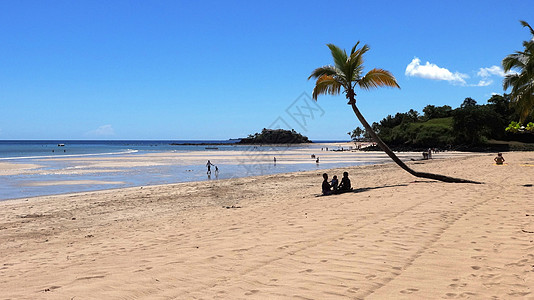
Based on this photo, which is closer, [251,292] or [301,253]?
[251,292]

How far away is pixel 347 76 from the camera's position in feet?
51.6

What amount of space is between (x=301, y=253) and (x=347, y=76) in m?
11.5

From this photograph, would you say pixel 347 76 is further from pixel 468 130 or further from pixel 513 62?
pixel 468 130

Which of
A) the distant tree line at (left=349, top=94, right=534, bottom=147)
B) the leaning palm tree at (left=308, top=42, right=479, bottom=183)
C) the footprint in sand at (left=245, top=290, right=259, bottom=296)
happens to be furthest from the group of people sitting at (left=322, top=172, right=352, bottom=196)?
the distant tree line at (left=349, top=94, right=534, bottom=147)

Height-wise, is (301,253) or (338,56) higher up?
(338,56)

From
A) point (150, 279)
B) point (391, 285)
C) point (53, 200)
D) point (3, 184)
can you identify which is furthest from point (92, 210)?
point (3, 184)

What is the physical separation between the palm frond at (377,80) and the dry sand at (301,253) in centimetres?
590

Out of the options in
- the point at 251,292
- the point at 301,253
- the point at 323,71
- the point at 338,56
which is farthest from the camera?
the point at 323,71

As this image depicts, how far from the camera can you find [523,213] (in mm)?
7707

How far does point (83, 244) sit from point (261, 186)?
13.5m

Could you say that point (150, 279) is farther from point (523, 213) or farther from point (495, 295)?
point (523, 213)

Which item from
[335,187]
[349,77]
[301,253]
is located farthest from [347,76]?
[301,253]

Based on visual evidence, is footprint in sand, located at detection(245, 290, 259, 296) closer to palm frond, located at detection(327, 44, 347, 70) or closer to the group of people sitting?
the group of people sitting

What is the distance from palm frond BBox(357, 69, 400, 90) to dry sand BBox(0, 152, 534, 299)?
590cm
